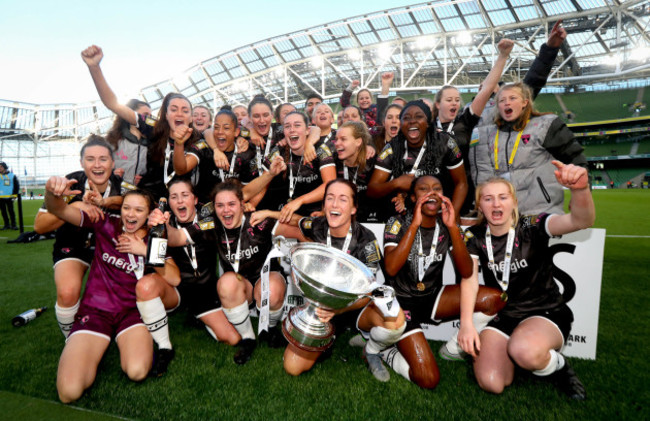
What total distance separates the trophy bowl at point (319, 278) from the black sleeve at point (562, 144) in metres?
2.04

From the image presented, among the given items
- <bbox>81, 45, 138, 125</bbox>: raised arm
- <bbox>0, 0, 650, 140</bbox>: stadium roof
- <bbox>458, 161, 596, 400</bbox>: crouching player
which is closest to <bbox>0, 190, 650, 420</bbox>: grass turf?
<bbox>458, 161, 596, 400</bbox>: crouching player

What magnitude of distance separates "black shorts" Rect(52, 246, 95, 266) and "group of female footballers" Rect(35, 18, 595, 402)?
1cm

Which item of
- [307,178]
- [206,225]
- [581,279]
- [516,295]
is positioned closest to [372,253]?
[516,295]

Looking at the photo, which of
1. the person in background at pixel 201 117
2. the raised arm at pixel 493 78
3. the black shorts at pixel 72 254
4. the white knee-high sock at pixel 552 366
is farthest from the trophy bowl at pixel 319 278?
the person in background at pixel 201 117

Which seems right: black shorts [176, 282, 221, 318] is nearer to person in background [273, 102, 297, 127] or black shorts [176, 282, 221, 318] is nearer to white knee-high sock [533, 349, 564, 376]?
white knee-high sock [533, 349, 564, 376]

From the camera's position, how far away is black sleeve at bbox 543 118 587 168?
2881 millimetres

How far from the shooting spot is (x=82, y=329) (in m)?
2.54

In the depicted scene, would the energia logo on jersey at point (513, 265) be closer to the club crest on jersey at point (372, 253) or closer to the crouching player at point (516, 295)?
the crouching player at point (516, 295)

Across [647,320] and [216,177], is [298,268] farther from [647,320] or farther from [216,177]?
[647,320]

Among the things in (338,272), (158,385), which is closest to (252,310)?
(158,385)

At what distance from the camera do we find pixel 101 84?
3330 mm

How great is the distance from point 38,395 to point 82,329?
0.47 m

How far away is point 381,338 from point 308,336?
22.4 inches

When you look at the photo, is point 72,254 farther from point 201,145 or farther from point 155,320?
point 201,145
